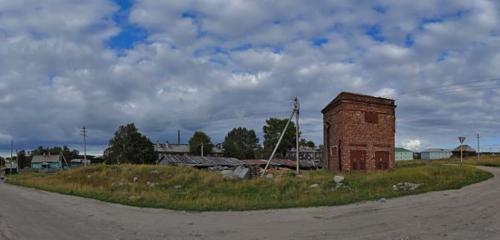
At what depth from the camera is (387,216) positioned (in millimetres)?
14758

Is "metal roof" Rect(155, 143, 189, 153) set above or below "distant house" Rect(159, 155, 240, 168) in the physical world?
above

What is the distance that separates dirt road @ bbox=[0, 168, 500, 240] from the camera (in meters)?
12.1

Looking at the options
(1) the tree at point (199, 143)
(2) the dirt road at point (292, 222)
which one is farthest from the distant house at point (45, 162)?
(2) the dirt road at point (292, 222)

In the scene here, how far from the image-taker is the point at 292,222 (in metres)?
14.5

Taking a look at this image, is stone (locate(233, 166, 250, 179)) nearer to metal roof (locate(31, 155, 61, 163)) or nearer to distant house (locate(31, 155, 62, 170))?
distant house (locate(31, 155, 62, 170))

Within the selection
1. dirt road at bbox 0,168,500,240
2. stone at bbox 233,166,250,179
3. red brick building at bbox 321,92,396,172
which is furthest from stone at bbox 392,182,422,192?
red brick building at bbox 321,92,396,172

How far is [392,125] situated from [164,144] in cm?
11126

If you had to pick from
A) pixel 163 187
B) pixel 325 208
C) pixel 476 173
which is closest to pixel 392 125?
pixel 476 173

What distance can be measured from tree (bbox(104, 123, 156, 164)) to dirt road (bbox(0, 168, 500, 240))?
85.1 m

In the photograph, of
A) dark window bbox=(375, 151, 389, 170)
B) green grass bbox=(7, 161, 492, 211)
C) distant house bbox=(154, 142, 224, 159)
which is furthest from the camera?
distant house bbox=(154, 142, 224, 159)

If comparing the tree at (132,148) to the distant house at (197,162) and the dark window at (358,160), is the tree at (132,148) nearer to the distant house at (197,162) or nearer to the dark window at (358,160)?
the distant house at (197,162)

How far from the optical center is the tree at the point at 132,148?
4099 inches

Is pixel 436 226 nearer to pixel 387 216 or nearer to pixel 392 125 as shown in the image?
pixel 387 216

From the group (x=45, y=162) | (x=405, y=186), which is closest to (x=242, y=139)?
(x=45, y=162)
